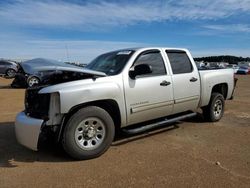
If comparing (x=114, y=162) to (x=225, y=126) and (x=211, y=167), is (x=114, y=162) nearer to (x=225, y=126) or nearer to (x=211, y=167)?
(x=211, y=167)

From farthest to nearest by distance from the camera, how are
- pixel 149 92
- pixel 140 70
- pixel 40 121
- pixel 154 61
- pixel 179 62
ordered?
pixel 179 62 < pixel 154 61 < pixel 149 92 < pixel 140 70 < pixel 40 121

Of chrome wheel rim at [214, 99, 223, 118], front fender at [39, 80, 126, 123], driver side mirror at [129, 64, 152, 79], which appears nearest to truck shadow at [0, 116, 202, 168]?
front fender at [39, 80, 126, 123]

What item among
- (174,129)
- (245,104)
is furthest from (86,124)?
(245,104)

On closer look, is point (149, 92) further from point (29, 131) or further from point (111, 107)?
point (29, 131)

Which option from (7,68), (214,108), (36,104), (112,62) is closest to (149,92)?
(112,62)

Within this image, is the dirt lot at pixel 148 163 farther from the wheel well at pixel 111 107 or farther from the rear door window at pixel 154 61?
the rear door window at pixel 154 61

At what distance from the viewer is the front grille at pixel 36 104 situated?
17.0ft

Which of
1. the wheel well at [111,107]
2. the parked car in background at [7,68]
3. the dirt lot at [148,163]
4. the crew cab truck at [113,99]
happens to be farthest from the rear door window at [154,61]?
the parked car in background at [7,68]

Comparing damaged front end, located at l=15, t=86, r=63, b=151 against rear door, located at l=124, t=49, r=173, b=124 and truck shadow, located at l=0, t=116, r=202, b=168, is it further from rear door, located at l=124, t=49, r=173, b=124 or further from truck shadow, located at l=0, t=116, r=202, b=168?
rear door, located at l=124, t=49, r=173, b=124

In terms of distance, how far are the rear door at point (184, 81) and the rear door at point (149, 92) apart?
9.0 inches

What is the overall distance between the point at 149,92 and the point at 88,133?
4.90 feet

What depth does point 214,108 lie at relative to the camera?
324 inches

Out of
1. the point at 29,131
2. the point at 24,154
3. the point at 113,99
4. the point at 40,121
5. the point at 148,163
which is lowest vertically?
the point at 148,163

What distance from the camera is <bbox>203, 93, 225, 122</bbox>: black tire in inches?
319
